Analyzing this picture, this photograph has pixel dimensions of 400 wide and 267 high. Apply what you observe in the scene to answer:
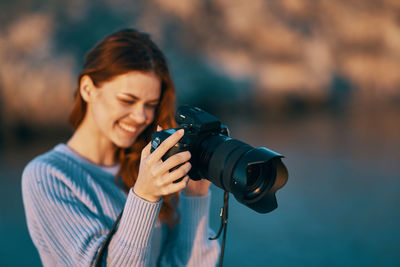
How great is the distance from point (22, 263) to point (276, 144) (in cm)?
234

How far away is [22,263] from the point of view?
1.65 m

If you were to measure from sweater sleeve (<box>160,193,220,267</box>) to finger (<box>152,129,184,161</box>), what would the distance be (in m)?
0.31

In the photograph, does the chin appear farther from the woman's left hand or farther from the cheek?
the woman's left hand

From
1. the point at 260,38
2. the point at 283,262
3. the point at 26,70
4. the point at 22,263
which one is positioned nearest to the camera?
the point at 22,263

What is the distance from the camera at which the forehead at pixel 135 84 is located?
0.87m

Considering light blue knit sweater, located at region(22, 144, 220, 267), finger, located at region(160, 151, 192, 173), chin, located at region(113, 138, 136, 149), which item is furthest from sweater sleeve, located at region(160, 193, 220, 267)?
finger, located at region(160, 151, 192, 173)

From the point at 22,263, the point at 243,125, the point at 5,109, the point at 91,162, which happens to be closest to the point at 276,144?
the point at 243,125

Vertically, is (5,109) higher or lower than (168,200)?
higher

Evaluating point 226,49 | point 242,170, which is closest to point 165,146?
point 242,170

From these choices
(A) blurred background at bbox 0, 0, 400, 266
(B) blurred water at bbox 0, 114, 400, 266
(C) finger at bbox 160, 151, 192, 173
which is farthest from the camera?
(A) blurred background at bbox 0, 0, 400, 266

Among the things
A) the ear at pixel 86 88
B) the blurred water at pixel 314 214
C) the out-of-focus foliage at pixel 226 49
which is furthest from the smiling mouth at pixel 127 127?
the out-of-focus foliage at pixel 226 49

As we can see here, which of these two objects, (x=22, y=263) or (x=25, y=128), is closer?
(x=22, y=263)

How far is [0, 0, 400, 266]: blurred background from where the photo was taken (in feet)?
6.52

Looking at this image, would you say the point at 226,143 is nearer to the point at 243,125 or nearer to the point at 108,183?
the point at 108,183
